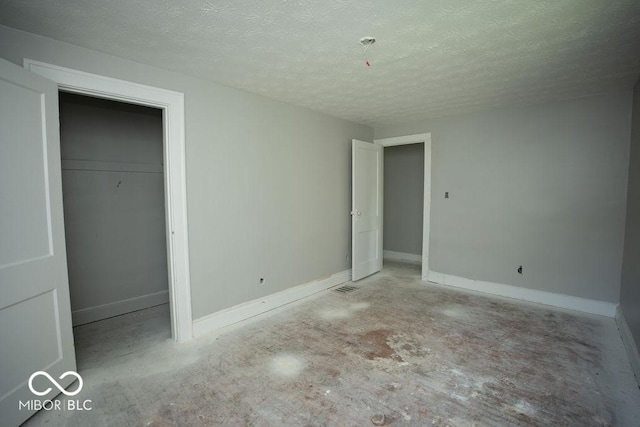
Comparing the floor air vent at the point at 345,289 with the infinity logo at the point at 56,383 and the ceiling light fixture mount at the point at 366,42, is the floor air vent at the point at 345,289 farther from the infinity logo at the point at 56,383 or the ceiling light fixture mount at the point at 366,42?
the ceiling light fixture mount at the point at 366,42

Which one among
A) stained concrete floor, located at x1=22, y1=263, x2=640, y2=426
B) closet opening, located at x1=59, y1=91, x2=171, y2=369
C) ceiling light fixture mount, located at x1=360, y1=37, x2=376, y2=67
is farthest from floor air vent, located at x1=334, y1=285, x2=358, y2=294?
ceiling light fixture mount, located at x1=360, y1=37, x2=376, y2=67

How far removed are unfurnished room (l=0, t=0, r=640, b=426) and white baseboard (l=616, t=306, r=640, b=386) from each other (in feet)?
0.15

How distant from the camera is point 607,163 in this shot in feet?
11.2

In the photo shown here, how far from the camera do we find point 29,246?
1.91 meters

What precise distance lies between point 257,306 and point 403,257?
3830 mm

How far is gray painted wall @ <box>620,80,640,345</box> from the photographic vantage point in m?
2.63

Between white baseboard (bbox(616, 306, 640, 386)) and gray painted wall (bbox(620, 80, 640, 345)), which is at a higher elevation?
gray painted wall (bbox(620, 80, 640, 345))

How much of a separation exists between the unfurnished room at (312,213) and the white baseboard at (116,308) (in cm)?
3

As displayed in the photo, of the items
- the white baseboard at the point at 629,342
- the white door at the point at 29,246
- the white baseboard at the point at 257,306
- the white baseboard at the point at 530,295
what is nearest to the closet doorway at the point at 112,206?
the white baseboard at the point at 257,306

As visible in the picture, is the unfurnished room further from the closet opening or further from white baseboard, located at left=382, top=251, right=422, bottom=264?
white baseboard, located at left=382, top=251, right=422, bottom=264

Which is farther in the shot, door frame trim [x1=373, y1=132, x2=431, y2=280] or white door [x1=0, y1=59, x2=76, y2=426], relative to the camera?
door frame trim [x1=373, y1=132, x2=431, y2=280]

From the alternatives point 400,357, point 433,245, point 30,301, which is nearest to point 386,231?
point 433,245

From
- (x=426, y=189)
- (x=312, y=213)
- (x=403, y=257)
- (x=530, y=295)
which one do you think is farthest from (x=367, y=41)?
(x=403, y=257)

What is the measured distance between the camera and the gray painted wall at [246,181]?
2654 mm
